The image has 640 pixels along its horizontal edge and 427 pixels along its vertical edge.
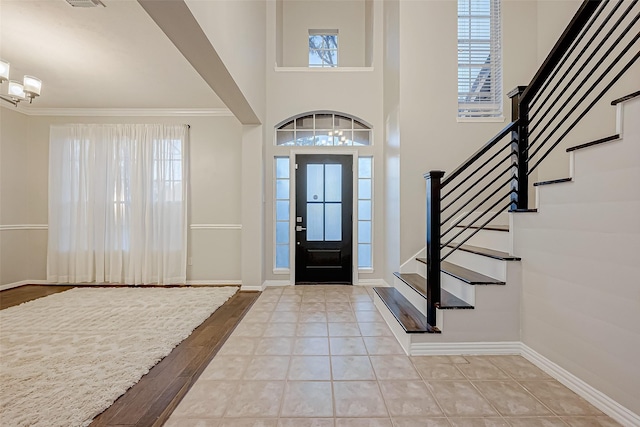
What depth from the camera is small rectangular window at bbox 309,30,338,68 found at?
530 centimetres

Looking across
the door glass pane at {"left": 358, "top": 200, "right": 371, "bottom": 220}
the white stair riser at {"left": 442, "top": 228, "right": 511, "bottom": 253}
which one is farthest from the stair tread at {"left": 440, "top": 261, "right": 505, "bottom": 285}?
the door glass pane at {"left": 358, "top": 200, "right": 371, "bottom": 220}

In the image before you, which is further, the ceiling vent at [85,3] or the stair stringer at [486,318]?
the ceiling vent at [85,3]

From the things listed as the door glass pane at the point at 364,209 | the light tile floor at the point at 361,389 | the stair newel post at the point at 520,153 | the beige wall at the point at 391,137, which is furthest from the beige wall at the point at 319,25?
the light tile floor at the point at 361,389

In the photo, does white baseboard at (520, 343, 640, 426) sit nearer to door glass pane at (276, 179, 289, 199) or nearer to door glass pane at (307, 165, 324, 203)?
door glass pane at (307, 165, 324, 203)

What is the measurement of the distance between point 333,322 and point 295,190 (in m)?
2.23

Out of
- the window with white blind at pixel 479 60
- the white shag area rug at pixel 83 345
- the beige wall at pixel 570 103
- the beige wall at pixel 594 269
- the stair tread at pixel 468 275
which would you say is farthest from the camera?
the window with white blind at pixel 479 60

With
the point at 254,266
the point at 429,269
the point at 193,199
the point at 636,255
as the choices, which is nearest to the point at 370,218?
the point at 254,266

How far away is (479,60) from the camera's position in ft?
12.5

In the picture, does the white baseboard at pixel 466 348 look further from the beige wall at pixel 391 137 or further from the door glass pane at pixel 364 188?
the door glass pane at pixel 364 188

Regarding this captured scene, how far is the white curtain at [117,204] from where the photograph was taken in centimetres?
470

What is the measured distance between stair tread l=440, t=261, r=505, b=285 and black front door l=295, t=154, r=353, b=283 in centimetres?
190

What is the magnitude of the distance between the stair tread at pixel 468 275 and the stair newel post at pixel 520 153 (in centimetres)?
60

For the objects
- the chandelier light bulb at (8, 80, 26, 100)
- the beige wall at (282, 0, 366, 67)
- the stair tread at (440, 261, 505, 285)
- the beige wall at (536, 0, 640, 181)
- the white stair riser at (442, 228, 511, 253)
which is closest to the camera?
the stair tread at (440, 261, 505, 285)

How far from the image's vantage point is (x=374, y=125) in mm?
4602
